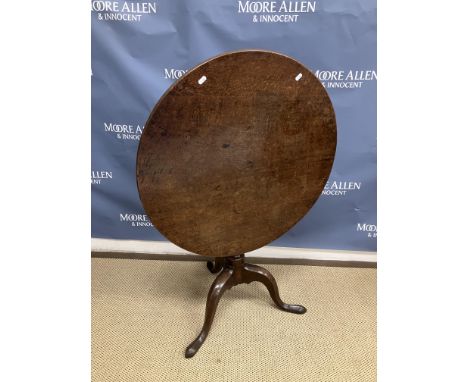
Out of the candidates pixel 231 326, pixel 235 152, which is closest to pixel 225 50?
pixel 235 152

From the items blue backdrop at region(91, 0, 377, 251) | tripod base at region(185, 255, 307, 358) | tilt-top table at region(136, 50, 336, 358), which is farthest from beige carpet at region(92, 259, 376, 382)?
blue backdrop at region(91, 0, 377, 251)

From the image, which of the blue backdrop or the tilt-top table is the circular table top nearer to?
the tilt-top table

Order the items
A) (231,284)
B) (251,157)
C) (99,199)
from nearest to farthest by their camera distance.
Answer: (251,157), (231,284), (99,199)

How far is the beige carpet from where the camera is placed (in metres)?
1.66

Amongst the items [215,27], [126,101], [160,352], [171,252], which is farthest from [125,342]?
[215,27]

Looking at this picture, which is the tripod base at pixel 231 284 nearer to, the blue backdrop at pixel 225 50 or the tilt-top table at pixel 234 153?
the tilt-top table at pixel 234 153

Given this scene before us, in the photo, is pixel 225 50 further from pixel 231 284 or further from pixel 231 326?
pixel 231 326

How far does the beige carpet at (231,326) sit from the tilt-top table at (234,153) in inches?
5.8

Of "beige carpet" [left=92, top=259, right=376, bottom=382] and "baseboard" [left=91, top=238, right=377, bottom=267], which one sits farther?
"baseboard" [left=91, top=238, right=377, bottom=267]

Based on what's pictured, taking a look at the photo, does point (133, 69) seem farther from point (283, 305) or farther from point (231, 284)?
point (283, 305)

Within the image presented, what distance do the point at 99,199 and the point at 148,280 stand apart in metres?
0.57

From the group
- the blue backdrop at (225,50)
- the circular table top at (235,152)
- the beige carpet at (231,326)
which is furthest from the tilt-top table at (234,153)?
the blue backdrop at (225,50)

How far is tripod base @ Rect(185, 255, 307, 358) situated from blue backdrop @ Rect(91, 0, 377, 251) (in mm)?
579

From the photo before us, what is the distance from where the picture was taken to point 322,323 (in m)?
1.95
